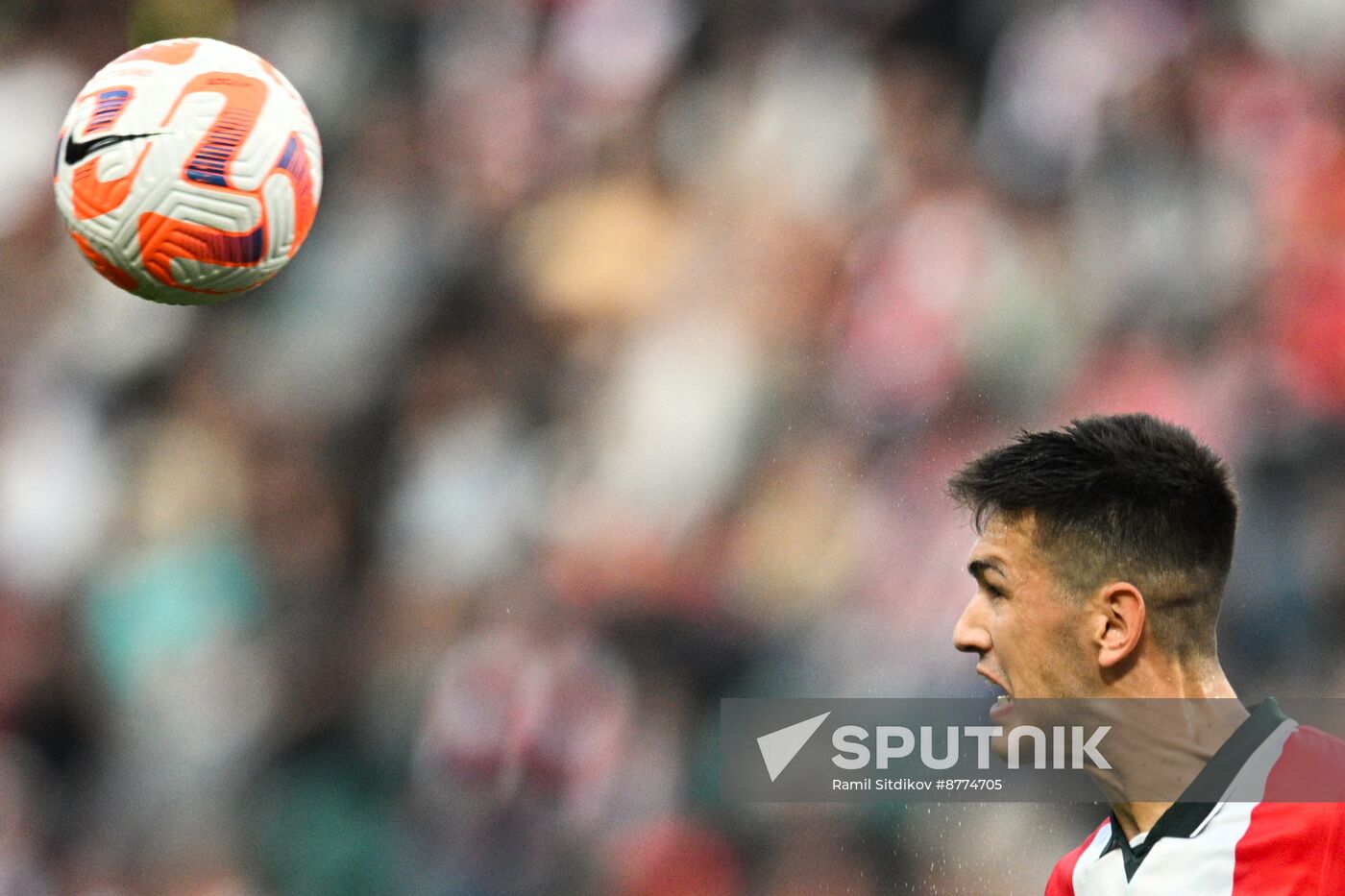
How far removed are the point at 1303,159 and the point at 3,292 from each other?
12.4 ft

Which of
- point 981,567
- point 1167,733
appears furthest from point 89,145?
point 1167,733

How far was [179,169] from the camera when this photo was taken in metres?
2.85

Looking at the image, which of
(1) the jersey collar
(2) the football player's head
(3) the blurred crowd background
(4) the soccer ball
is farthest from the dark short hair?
(3) the blurred crowd background

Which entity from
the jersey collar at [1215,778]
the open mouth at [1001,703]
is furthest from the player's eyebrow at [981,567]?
the jersey collar at [1215,778]

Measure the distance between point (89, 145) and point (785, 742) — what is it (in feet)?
7.74

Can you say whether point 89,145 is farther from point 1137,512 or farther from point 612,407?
point 1137,512

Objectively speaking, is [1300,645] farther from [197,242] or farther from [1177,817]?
[197,242]

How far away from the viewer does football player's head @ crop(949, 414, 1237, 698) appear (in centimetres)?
210

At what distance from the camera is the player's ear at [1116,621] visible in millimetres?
2084

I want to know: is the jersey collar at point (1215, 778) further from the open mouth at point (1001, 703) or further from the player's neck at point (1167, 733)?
the open mouth at point (1001, 703)

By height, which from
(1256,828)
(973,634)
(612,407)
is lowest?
(1256,828)

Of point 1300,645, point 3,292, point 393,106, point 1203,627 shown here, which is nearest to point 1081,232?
point 1300,645

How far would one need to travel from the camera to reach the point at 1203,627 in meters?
2.10

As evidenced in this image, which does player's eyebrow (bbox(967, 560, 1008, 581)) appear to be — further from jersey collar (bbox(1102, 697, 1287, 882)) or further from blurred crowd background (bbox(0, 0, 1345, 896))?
blurred crowd background (bbox(0, 0, 1345, 896))
